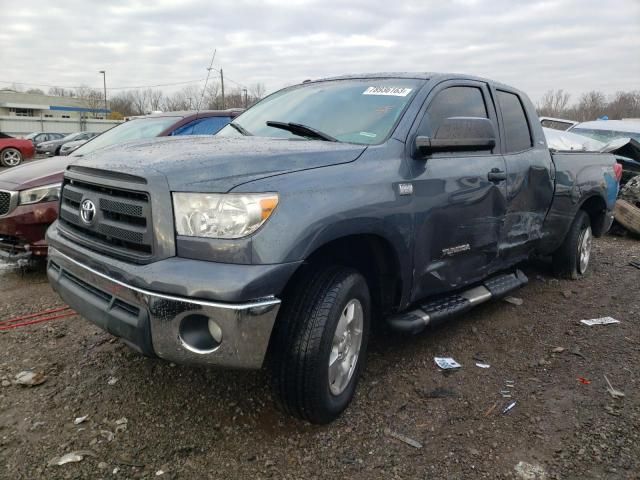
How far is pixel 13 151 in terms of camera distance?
1847 cm

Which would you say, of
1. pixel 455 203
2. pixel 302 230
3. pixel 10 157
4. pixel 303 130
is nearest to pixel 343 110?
pixel 303 130

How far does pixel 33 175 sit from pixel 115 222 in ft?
9.78

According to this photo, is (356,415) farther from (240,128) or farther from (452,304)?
(240,128)

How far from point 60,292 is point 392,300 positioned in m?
1.82

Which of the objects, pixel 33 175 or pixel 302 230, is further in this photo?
pixel 33 175

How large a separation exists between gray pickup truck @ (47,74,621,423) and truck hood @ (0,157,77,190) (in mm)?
1986

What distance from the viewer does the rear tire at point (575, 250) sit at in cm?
515

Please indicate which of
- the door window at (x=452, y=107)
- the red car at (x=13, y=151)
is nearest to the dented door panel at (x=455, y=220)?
the door window at (x=452, y=107)

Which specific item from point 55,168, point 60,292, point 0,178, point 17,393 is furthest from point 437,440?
point 0,178

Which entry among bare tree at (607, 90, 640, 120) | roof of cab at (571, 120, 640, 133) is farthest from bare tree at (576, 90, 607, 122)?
roof of cab at (571, 120, 640, 133)

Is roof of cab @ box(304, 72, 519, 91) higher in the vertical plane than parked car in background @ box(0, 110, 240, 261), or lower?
higher

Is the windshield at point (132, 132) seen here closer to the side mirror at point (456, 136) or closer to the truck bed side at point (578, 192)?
the side mirror at point (456, 136)

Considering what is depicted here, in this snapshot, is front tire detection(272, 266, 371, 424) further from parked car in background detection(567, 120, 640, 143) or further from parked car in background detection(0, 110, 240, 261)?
parked car in background detection(567, 120, 640, 143)

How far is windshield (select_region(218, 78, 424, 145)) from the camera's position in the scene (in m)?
3.00
